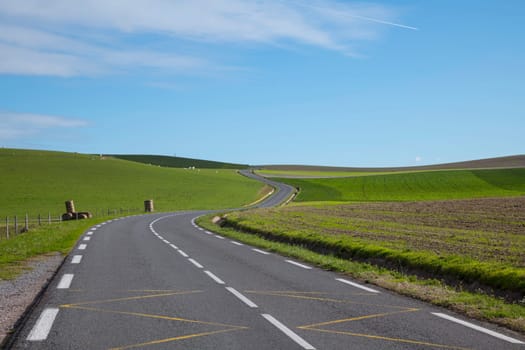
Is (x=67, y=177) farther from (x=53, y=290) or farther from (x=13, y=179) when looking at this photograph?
(x=53, y=290)

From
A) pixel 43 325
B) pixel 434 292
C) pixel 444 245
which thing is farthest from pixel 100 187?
pixel 43 325

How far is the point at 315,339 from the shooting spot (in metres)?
7.57

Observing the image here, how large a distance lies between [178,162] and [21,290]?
514 feet

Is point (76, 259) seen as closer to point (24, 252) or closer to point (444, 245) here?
point (24, 252)

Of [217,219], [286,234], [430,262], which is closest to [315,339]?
[430,262]

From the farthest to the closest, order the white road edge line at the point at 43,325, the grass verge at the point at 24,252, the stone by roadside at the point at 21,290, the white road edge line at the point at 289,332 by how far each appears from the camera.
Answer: the grass verge at the point at 24,252, the stone by roadside at the point at 21,290, the white road edge line at the point at 43,325, the white road edge line at the point at 289,332

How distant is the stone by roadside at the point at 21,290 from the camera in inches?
345

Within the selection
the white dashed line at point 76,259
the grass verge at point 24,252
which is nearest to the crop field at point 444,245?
the white dashed line at point 76,259

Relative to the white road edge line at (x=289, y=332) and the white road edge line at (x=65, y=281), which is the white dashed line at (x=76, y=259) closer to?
the white road edge line at (x=65, y=281)

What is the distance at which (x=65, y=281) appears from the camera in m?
12.4

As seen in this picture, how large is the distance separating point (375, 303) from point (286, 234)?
13.8 m

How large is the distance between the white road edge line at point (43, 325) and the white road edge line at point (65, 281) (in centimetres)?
242

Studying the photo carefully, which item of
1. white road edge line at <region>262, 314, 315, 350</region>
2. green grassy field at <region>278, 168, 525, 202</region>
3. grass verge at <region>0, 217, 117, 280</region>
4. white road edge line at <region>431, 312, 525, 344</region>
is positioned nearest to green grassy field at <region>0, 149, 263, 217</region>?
green grassy field at <region>278, 168, 525, 202</region>

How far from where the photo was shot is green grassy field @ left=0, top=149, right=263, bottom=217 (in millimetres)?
63531
